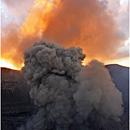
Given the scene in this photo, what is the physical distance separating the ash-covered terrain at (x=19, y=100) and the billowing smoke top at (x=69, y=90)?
5.04m

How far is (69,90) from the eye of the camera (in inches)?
964

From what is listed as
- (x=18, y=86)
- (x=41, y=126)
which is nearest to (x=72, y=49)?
(x=41, y=126)

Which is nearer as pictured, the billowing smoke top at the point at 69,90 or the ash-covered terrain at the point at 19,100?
the billowing smoke top at the point at 69,90

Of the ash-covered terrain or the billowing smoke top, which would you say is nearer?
the billowing smoke top

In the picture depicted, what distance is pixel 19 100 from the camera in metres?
40.5

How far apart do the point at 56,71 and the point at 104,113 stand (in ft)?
29.4

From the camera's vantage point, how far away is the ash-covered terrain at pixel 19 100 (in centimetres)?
3306

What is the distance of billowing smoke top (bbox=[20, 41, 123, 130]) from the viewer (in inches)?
912

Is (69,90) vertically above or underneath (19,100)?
above

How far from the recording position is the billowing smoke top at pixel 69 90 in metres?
23.2

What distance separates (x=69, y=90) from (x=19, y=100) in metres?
20.1

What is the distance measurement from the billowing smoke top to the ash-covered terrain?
16.5ft

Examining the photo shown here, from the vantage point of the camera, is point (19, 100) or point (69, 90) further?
point (19, 100)

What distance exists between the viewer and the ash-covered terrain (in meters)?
33.1
